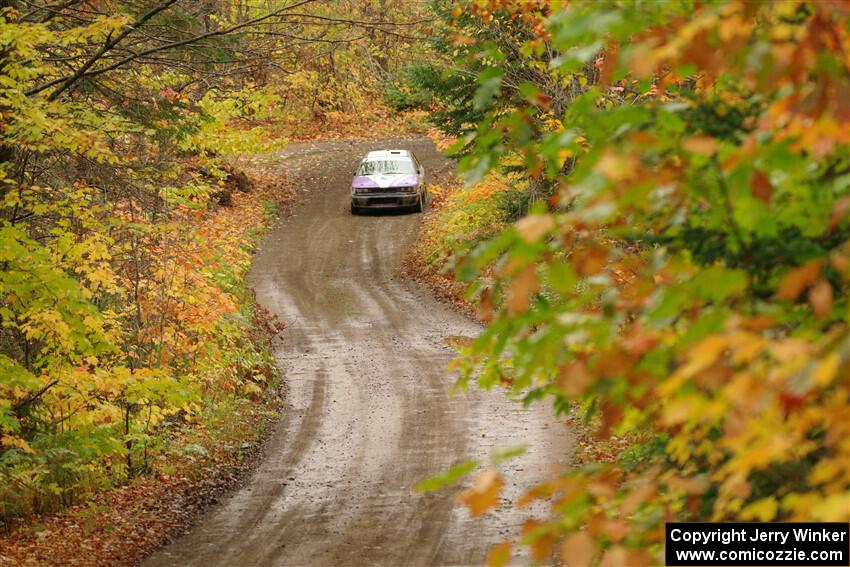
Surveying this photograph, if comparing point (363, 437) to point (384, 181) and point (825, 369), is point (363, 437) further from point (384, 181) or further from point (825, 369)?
point (384, 181)

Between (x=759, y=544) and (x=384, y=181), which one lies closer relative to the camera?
(x=759, y=544)

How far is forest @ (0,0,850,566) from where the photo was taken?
2.62m

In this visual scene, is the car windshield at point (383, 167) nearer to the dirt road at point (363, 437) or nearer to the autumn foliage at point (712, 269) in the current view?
the dirt road at point (363, 437)

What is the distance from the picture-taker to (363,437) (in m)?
13.9

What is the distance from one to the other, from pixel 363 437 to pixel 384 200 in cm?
1805

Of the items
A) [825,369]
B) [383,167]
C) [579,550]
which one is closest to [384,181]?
[383,167]

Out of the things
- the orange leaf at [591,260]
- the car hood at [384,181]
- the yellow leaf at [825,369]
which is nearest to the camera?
the yellow leaf at [825,369]

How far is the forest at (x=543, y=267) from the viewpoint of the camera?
262cm

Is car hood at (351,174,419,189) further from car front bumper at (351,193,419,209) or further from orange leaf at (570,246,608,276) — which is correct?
orange leaf at (570,246,608,276)

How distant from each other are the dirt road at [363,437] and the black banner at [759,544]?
5437 millimetres

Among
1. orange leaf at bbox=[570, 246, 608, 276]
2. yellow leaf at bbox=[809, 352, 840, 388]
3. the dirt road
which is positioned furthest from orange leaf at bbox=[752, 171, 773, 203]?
the dirt road

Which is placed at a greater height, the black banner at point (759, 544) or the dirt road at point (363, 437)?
the black banner at point (759, 544)

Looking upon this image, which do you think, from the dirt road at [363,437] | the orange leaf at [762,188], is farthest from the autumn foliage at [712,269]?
the dirt road at [363,437]

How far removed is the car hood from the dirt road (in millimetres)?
3886
